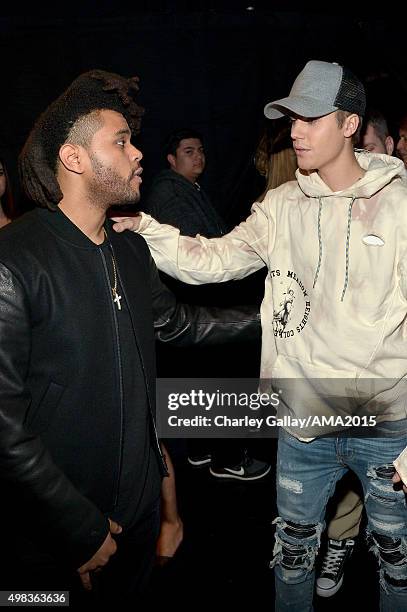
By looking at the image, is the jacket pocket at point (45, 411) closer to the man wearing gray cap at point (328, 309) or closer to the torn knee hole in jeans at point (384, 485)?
the man wearing gray cap at point (328, 309)

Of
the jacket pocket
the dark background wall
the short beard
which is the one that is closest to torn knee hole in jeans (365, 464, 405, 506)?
the jacket pocket

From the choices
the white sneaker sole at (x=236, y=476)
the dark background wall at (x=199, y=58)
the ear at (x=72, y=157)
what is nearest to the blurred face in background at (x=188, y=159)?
the dark background wall at (x=199, y=58)

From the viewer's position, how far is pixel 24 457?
1578 mm

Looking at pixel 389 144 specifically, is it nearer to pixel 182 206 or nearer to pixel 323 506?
pixel 182 206

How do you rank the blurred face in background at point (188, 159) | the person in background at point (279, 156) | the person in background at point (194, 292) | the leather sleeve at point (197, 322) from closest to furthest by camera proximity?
the leather sleeve at point (197, 322)
the person in background at point (279, 156)
the person in background at point (194, 292)
the blurred face in background at point (188, 159)

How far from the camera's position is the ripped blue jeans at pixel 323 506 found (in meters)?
2.04

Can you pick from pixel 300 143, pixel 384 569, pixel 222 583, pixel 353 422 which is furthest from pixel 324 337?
pixel 222 583

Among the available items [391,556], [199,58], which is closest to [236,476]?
[391,556]

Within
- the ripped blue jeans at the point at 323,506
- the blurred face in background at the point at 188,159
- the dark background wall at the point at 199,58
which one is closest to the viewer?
the ripped blue jeans at the point at 323,506

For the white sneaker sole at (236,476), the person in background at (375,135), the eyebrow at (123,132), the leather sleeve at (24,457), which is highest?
the eyebrow at (123,132)

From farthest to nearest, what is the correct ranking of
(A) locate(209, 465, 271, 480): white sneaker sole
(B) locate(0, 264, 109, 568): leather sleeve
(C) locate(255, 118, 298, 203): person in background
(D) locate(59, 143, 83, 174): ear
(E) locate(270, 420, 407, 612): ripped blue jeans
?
(A) locate(209, 465, 271, 480): white sneaker sole, (C) locate(255, 118, 298, 203): person in background, (E) locate(270, 420, 407, 612): ripped blue jeans, (D) locate(59, 143, 83, 174): ear, (B) locate(0, 264, 109, 568): leather sleeve

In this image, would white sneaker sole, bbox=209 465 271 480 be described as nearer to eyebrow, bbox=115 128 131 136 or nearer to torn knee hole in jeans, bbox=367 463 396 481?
torn knee hole in jeans, bbox=367 463 396 481

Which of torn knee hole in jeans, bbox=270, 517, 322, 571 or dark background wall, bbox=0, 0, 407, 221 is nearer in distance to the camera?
torn knee hole in jeans, bbox=270, 517, 322, 571

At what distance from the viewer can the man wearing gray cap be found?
6.40 feet
